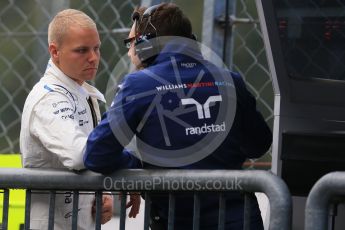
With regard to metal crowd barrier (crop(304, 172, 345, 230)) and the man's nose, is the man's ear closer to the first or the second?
the man's nose

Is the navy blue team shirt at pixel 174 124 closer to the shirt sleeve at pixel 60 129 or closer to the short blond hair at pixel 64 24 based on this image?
the shirt sleeve at pixel 60 129

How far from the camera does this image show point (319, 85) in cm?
362

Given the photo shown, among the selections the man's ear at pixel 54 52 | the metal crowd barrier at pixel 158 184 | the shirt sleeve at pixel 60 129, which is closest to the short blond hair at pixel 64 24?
the man's ear at pixel 54 52

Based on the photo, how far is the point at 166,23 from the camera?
11.2ft

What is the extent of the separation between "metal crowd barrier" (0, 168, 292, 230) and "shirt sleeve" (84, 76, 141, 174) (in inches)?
1.8

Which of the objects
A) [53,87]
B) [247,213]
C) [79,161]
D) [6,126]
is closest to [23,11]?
[6,126]

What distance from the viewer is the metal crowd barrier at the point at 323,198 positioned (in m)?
2.86

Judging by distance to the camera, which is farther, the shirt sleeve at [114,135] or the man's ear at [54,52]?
the man's ear at [54,52]

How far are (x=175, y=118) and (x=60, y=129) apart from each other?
36cm

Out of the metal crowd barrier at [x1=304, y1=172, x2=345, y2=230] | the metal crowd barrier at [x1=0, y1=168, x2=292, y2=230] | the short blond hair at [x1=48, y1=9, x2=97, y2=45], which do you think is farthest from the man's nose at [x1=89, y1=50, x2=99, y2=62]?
the metal crowd barrier at [x1=304, y1=172, x2=345, y2=230]

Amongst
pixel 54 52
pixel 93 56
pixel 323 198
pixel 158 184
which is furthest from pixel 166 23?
pixel 323 198

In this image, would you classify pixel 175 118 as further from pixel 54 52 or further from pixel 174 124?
pixel 54 52

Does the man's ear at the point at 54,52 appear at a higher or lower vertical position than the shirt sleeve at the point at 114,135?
higher

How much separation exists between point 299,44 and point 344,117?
0.30 metres
